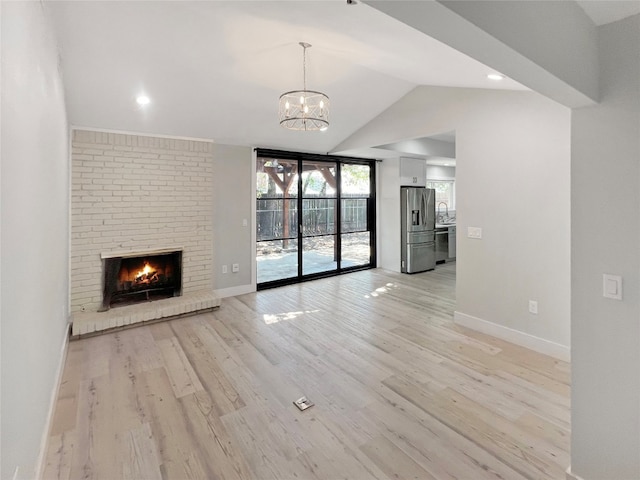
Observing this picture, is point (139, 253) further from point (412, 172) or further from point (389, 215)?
point (412, 172)

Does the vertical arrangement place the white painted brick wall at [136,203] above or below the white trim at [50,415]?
above

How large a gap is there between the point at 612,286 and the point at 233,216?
4.68 metres

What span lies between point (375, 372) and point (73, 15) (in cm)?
361

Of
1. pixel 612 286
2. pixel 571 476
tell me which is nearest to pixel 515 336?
pixel 571 476

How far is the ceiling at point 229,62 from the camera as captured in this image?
7.64 ft

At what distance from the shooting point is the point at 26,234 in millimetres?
1597

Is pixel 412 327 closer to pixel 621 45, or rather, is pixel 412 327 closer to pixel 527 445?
pixel 527 445

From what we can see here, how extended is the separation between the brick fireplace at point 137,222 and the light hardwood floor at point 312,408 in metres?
0.57

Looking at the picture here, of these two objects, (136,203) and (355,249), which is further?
(355,249)

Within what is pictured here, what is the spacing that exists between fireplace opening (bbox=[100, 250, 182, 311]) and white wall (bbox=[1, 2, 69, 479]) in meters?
2.02

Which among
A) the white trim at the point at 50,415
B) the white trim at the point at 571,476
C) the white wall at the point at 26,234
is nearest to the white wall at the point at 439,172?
the white trim at the point at 571,476

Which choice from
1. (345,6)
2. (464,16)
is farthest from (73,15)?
(464,16)

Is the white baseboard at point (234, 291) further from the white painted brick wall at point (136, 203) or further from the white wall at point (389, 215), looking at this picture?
the white wall at point (389, 215)

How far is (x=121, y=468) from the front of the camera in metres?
1.81
